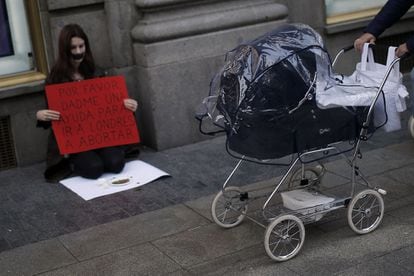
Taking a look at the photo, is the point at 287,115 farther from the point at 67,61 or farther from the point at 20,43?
the point at 20,43

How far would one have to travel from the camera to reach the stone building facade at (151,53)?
697 cm

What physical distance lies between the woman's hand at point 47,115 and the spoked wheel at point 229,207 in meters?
1.84

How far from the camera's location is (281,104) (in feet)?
15.4

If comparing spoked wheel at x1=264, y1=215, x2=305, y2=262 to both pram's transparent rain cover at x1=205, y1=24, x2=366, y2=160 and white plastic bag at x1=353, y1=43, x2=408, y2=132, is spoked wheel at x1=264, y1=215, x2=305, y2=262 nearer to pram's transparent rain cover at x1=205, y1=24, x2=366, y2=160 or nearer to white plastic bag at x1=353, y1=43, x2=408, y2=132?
pram's transparent rain cover at x1=205, y1=24, x2=366, y2=160

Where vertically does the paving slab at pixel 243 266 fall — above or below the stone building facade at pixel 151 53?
below

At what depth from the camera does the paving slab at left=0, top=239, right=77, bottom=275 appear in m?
4.90

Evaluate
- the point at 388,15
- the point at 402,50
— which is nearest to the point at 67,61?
the point at 388,15

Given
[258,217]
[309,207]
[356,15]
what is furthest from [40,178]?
[356,15]

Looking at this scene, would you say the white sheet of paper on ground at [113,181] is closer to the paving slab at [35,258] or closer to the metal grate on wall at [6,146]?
the metal grate on wall at [6,146]

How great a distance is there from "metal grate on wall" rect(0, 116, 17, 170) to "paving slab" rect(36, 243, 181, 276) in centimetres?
241

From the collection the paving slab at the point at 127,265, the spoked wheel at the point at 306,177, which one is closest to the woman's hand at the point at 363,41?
the spoked wheel at the point at 306,177

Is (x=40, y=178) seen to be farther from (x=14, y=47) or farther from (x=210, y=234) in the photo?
(x=210, y=234)

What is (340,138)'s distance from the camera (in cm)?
488

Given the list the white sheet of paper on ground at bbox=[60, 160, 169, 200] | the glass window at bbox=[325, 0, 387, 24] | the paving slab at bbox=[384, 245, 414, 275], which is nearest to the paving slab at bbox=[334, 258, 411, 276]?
the paving slab at bbox=[384, 245, 414, 275]
